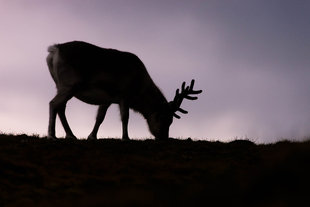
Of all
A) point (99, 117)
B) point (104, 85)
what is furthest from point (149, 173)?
point (99, 117)

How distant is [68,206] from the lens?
7.17 metres

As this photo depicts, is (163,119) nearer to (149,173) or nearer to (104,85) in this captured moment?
(104,85)

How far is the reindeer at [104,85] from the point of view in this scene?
15.1 meters

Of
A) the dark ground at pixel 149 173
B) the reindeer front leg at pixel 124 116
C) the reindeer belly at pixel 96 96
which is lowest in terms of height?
the dark ground at pixel 149 173

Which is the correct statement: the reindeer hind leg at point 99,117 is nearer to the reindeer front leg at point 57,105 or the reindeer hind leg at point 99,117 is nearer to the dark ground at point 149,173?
the reindeer front leg at point 57,105

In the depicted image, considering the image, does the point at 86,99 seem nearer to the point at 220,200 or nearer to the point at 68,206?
the point at 68,206

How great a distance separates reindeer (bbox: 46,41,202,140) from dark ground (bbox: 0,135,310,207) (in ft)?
5.20

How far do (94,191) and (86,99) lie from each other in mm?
6840

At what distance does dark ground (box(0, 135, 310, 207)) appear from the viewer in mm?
6645

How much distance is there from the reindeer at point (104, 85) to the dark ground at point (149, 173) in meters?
1.59

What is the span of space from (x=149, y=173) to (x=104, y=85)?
17.9 ft

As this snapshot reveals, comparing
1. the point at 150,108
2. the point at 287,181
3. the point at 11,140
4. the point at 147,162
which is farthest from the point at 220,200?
the point at 150,108

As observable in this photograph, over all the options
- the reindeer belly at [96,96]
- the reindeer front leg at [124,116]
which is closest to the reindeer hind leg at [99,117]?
the reindeer belly at [96,96]

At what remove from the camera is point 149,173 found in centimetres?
1050
